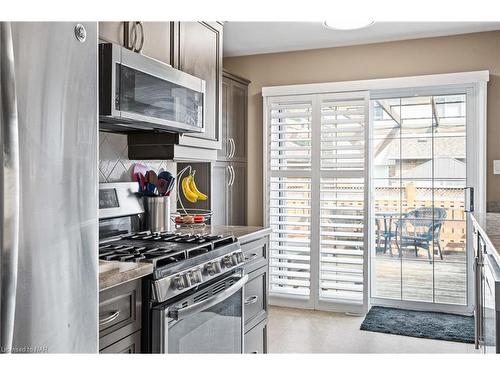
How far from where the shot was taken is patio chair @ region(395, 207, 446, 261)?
4043mm

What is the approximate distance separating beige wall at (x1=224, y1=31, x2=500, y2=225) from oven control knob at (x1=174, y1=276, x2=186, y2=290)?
2657 mm

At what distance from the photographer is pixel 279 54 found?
4.43m

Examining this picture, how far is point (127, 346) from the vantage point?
1589 mm

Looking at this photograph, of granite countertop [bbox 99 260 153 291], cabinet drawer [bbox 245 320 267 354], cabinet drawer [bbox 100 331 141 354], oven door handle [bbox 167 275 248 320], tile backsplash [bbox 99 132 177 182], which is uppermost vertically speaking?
tile backsplash [bbox 99 132 177 182]

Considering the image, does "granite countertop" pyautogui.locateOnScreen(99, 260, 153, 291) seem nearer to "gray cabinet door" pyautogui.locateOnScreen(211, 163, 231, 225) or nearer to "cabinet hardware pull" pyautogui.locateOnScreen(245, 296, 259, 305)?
"cabinet hardware pull" pyautogui.locateOnScreen(245, 296, 259, 305)

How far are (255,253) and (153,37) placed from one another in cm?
132

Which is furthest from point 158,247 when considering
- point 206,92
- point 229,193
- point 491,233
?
point 229,193

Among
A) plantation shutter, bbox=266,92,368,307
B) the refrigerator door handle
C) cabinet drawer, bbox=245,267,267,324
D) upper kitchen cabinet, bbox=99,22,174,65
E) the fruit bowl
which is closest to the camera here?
the refrigerator door handle

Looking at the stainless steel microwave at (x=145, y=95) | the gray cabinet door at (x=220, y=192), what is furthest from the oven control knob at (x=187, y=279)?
the gray cabinet door at (x=220, y=192)

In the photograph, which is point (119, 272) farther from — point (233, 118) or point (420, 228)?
point (420, 228)

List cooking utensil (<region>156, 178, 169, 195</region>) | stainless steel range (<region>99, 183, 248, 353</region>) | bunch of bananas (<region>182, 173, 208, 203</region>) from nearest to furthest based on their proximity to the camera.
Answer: stainless steel range (<region>99, 183, 248, 353</region>) → cooking utensil (<region>156, 178, 169, 195</region>) → bunch of bananas (<region>182, 173, 208, 203</region>)

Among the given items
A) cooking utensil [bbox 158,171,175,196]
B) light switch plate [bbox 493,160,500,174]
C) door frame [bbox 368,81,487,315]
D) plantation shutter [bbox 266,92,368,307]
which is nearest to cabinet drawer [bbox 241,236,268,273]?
cooking utensil [bbox 158,171,175,196]

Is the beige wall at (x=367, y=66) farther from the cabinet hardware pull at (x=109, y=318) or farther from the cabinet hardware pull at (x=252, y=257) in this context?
the cabinet hardware pull at (x=109, y=318)
